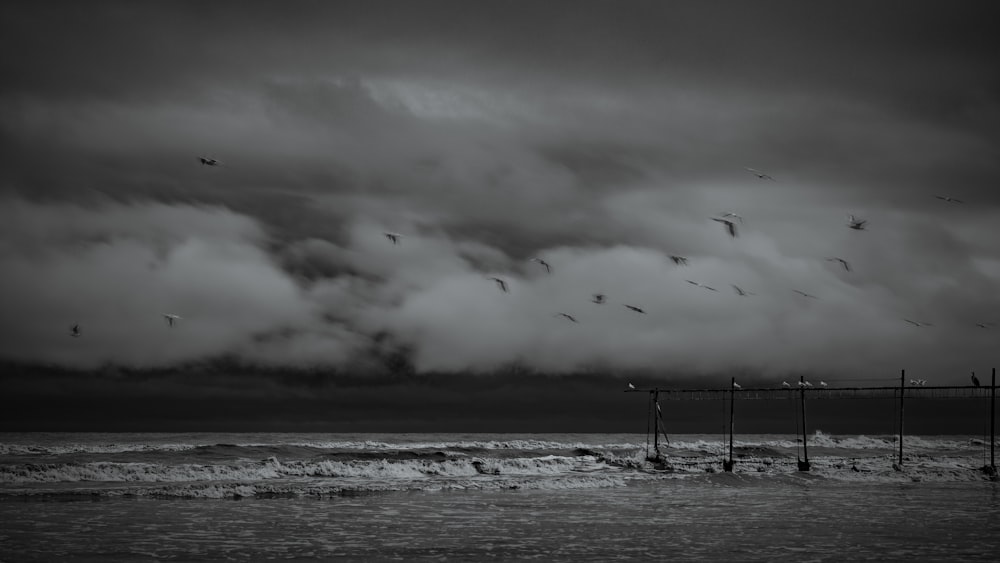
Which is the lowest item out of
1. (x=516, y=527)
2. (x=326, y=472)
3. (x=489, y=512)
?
(x=326, y=472)

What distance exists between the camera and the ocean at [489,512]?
77.5ft

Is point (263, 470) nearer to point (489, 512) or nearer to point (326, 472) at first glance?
point (326, 472)

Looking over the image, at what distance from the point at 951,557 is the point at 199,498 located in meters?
27.5

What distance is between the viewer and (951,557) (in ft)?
75.7

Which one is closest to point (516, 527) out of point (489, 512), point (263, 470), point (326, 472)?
point (489, 512)

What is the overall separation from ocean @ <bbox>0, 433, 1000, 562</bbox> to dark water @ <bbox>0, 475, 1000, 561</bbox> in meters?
0.07

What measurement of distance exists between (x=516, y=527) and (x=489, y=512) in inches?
173

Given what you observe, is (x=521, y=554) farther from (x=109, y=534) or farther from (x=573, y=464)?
(x=573, y=464)

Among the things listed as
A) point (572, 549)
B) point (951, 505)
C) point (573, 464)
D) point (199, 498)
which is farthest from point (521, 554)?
point (573, 464)

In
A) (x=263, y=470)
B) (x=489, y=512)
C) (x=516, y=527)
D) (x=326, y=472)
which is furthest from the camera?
(x=326, y=472)

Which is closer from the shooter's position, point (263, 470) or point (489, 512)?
point (489, 512)

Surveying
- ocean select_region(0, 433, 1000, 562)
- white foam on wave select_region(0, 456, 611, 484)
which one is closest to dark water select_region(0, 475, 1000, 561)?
ocean select_region(0, 433, 1000, 562)

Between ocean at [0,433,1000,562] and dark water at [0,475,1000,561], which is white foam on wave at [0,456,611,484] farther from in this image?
dark water at [0,475,1000,561]

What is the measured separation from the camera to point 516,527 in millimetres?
28047
